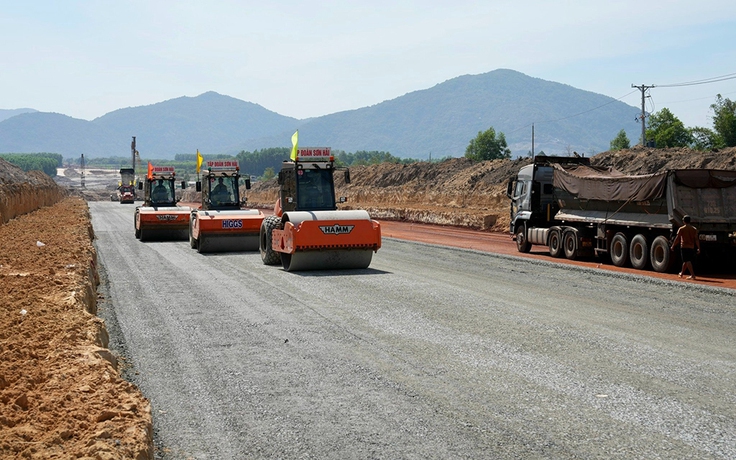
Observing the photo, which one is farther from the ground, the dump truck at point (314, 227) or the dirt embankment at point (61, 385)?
the dump truck at point (314, 227)

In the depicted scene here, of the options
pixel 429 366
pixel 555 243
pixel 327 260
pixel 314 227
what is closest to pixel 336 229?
pixel 314 227

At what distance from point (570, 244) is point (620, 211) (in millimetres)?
2772

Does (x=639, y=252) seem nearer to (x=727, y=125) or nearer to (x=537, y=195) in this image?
(x=537, y=195)

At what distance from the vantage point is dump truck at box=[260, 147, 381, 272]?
1944cm

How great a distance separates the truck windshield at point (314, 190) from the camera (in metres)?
21.6

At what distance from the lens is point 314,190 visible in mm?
21719

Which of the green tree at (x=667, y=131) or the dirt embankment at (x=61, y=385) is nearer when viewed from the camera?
the dirt embankment at (x=61, y=385)

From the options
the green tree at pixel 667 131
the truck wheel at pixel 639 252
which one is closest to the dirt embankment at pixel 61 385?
the truck wheel at pixel 639 252

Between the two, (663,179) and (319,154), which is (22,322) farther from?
(663,179)

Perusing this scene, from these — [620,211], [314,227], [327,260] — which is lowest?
[327,260]

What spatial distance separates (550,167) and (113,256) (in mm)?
15061

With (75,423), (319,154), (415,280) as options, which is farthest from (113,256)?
(75,423)

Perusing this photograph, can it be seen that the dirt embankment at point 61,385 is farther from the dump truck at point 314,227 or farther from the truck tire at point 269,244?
the truck tire at point 269,244

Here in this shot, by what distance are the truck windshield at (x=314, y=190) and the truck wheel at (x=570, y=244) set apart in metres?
8.16
